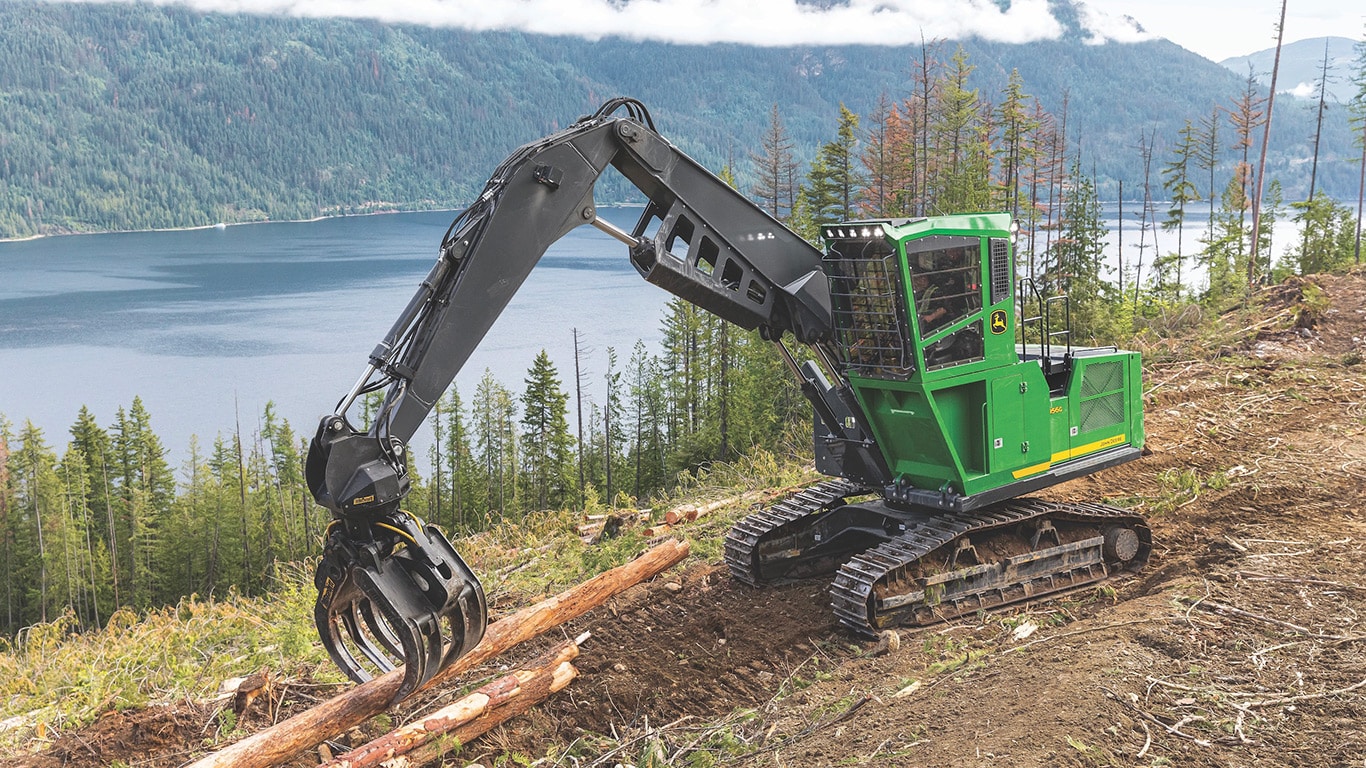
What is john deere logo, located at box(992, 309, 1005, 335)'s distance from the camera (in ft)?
26.3

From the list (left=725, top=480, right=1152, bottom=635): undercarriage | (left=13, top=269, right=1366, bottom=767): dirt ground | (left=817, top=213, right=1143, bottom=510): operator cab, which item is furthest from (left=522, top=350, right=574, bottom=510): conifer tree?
(left=817, top=213, right=1143, bottom=510): operator cab

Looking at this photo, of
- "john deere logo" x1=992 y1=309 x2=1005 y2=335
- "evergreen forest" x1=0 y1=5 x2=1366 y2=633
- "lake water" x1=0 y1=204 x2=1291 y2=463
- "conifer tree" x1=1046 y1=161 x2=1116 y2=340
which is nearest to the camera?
"john deere logo" x1=992 y1=309 x2=1005 y2=335

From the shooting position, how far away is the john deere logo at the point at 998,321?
8.02 meters

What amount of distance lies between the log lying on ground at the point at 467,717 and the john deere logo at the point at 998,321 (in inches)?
161

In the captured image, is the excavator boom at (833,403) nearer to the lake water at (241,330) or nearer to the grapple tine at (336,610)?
the grapple tine at (336,610)

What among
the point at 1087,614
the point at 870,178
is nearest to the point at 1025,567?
the point at 1087,614

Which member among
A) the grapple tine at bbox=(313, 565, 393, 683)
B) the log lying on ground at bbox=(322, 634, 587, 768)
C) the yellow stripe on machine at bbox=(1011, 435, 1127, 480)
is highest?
the yellow stripe on machine at bbox=(1011, 435, 1127, 480)

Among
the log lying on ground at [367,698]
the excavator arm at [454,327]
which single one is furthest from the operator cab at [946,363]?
the log lying on ground at [367,698]

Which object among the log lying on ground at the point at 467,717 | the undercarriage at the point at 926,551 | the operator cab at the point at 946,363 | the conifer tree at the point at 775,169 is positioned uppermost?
the conifer tree at the point at 775,169

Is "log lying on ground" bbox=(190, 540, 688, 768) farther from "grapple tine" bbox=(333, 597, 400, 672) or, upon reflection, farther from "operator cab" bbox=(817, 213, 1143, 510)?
"operator cab" bbox=(817, 213, 1143, 510)

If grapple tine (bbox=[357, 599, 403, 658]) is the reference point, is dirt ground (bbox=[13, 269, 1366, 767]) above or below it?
below

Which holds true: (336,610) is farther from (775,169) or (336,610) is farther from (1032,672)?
(775,169)

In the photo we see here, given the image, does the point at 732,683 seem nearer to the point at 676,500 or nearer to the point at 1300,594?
the point at 1300,594

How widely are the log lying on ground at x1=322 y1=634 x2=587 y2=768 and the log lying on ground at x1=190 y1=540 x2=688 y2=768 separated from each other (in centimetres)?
33
